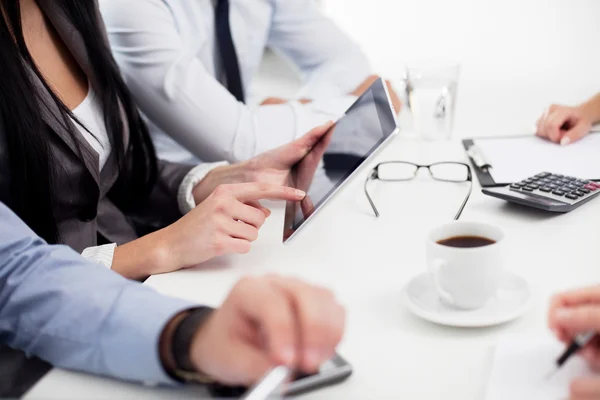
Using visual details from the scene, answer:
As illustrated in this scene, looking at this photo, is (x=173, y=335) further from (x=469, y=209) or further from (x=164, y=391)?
(x=469, y=209)

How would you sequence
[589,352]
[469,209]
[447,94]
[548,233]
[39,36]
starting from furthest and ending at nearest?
[447,94], [39,36], [469,209], [548,233], [589,352]

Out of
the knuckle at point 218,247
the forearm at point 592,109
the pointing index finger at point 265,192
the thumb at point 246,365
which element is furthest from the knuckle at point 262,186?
the forearm at point 592,109

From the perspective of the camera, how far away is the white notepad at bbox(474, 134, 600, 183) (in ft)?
3.17

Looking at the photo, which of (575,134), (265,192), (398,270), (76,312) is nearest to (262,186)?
(265,192)

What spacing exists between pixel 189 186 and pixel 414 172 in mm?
363

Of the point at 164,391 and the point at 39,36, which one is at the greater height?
the point at 39,36

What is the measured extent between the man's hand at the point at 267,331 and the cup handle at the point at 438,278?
17 centimetres

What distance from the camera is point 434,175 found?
3.37ft

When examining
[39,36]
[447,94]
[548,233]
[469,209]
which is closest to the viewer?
[548,233]

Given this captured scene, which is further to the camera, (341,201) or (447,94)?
(447,94)

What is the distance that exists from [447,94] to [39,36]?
0.70 m

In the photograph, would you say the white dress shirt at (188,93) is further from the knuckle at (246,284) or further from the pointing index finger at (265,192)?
the knuckle at (246,284)

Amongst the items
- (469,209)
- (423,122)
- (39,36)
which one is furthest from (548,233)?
(39,36)

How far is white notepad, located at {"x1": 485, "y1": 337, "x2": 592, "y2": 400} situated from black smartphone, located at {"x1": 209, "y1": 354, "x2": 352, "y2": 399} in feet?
0.36
